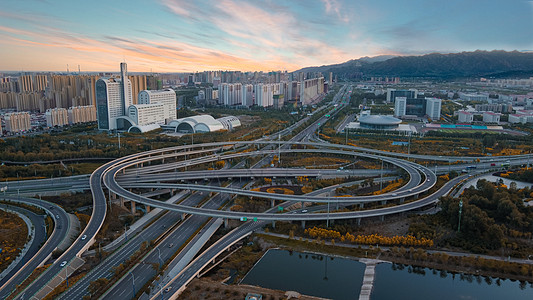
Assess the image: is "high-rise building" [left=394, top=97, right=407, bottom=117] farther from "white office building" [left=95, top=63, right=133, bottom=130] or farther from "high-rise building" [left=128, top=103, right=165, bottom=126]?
"white office building" [left=95, top=63, right=133, bottom=130]

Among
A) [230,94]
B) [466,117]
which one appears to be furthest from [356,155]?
[230,94]

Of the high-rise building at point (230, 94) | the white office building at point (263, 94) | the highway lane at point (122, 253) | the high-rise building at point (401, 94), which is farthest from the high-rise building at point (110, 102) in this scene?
the high-rise building at point (401, 94)

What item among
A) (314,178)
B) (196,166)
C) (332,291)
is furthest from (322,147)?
(332,291)

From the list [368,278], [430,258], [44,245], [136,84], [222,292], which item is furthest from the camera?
[136,84]

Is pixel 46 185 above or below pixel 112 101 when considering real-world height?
below

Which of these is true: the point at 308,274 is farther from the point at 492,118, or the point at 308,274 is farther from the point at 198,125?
the point at 492,118

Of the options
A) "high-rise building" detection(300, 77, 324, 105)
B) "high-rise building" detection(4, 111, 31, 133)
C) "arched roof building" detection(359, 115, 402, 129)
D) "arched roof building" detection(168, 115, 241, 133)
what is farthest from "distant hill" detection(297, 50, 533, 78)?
"high-rise building" detection(4, 111, 31, 133)

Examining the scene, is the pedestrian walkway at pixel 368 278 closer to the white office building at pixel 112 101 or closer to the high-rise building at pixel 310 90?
the white office building at pixel 112 101
